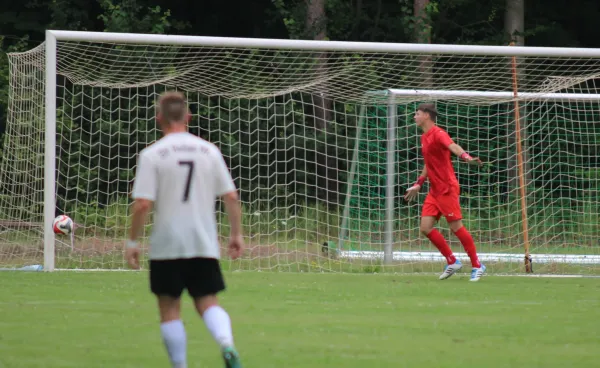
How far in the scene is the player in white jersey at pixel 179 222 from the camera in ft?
19.3

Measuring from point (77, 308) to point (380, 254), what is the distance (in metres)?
7.06

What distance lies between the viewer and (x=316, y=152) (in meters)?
16.3

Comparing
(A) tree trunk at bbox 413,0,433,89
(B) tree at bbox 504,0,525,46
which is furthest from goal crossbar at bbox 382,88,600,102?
(B) tree at bbox 504,0,525,46

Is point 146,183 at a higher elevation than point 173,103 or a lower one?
lower

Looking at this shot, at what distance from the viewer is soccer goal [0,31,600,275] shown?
14.9 meters

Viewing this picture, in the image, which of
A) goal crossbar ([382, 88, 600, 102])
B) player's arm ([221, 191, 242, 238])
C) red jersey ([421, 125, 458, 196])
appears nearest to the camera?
player's arm ([221, 191, 242, 238])

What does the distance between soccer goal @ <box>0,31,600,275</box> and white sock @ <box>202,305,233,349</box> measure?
8381 millimetres

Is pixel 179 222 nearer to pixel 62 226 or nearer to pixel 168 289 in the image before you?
pixel 168 289

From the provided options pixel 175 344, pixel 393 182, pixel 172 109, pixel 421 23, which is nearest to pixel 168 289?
pixel 175 344

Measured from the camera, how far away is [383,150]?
16672 millimetres

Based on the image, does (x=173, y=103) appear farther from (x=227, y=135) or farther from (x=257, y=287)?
(x=227, y=135)

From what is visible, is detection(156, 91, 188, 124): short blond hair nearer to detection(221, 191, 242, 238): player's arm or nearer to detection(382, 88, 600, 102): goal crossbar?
detection(221, 191, 242, 238): player's arm

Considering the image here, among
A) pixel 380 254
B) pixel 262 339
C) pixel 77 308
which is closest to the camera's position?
pixel 262 339

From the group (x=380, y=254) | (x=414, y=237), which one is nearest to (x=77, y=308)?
(x=380, y=254)
